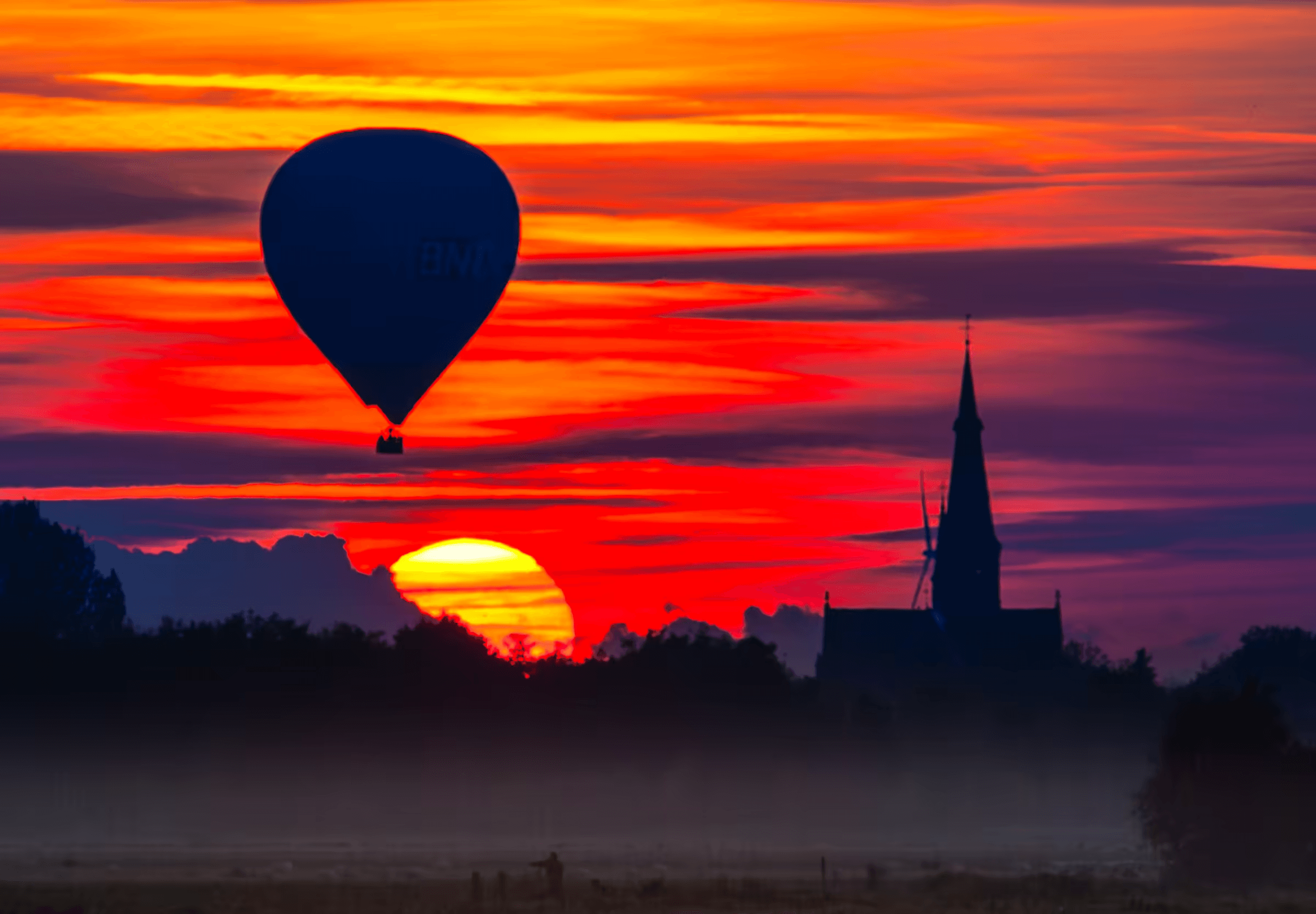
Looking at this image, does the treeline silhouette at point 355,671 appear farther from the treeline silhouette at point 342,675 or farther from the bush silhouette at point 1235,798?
the bush silhouette at point 1235,798

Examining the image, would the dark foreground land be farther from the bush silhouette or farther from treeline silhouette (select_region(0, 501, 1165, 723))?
treeline silhouette (select_region(0, 501, 1165, 723))

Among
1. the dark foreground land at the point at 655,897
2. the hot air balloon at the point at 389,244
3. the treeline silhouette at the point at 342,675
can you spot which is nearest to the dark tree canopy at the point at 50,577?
the treeline silhouette at the point at 342,675

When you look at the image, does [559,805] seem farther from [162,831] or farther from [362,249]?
[362,249]

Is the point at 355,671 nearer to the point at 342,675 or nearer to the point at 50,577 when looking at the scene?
the point at 342,675

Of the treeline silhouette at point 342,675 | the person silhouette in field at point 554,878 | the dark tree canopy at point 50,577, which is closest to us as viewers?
the person silhouette in field at point 554,878

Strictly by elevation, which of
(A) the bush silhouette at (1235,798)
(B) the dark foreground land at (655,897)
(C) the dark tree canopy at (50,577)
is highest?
(C) the dark tree canopy at (50,577)

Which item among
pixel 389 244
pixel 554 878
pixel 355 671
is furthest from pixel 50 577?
pixel 554 878

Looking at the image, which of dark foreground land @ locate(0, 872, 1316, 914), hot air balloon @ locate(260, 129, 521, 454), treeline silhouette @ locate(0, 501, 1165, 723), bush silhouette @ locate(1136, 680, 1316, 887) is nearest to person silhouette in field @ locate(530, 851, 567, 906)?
dark foreground land @ locate(0, 872, 1316, 914)
